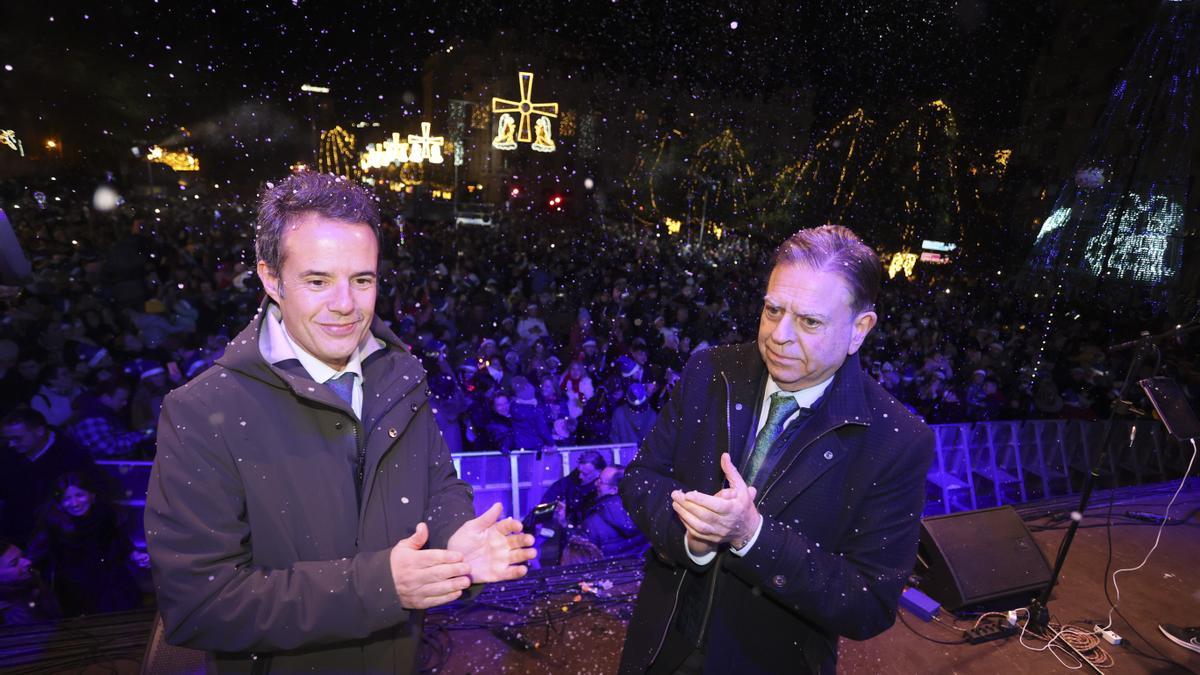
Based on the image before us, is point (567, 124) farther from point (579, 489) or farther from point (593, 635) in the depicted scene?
point (593, 635)

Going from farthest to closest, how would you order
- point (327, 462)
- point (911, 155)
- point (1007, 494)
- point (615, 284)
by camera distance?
point (911, 155), point (615, 284), point (1007, 494), point (327, 462)

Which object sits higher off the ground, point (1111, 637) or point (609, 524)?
point (1111, 637)

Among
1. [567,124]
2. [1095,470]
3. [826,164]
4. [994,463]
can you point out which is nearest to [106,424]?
[1095,470]

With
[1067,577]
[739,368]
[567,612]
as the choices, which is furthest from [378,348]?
[1067,577]

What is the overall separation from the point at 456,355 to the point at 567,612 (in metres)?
5.04

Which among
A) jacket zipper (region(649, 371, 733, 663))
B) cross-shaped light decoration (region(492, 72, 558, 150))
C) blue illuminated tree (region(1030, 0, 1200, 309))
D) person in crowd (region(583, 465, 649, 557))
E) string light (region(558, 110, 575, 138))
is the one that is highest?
string light (region(558, 110, 575, 138))

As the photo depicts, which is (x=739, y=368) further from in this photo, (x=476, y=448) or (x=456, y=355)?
(x=456, y=355)

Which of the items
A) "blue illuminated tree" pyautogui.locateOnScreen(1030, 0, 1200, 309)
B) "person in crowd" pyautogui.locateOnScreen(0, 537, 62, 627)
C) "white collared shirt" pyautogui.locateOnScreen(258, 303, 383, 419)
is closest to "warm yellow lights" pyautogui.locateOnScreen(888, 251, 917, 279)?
"blue illuminated tree" pyautogui.locateOnScreen(1030, 0, 1200, 309)

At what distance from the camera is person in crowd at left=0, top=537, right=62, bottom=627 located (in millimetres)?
3439

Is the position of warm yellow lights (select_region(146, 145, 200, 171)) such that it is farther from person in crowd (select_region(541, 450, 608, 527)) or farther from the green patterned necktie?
the green patterned necktie

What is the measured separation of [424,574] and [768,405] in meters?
1.16

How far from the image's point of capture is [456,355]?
7938 millimetres

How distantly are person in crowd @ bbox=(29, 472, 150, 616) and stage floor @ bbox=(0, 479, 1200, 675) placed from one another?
0.60 meters

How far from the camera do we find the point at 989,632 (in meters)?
3.52
